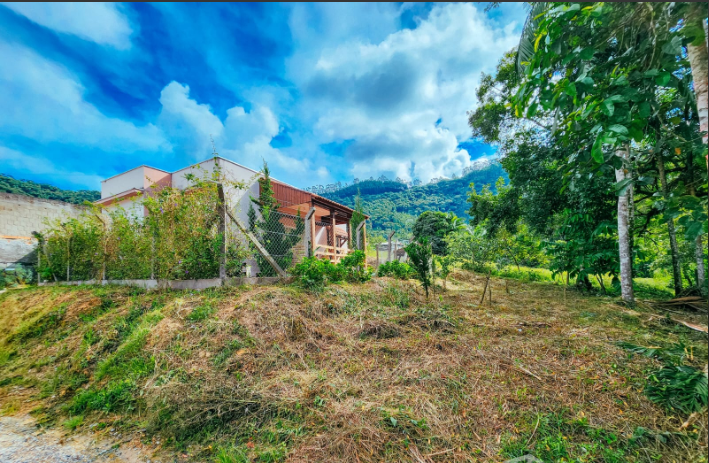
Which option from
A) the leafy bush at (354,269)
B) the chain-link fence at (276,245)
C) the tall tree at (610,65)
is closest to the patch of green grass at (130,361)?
the chain-link fence at (276,245)

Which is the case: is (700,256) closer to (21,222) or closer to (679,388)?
(679,388)

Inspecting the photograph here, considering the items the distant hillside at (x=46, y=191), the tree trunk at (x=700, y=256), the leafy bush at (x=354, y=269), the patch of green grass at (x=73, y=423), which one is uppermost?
the distant hillside at (x=46, y=191)

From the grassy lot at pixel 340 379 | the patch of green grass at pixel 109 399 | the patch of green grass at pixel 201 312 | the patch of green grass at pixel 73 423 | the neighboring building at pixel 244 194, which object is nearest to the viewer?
the grassy lot at pixel 340 379

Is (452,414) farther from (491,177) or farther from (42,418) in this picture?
(491,177)

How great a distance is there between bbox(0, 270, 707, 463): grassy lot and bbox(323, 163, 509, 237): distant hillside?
29.2 metres

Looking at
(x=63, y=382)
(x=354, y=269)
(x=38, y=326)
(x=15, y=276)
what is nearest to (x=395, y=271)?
(x=354, y=269)

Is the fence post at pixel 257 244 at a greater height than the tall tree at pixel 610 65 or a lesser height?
lesser

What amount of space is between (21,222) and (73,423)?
1392 centimetres

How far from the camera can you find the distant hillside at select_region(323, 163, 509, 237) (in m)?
44.0

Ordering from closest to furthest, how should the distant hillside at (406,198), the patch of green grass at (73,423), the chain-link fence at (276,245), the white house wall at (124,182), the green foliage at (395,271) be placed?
the patch of green grass at (73,423), the chain-link fence at (276,245), the green foliage at (395,271), the white house wall at (124,182), the distant hillside at (406,198)

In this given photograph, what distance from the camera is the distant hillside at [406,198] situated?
44000 mm

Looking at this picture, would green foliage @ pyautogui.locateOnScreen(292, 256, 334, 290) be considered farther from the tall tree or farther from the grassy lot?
the tall tree

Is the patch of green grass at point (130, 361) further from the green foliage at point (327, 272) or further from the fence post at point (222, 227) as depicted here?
the green foliage at point (327, 272)

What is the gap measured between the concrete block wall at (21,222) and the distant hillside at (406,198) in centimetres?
2883
